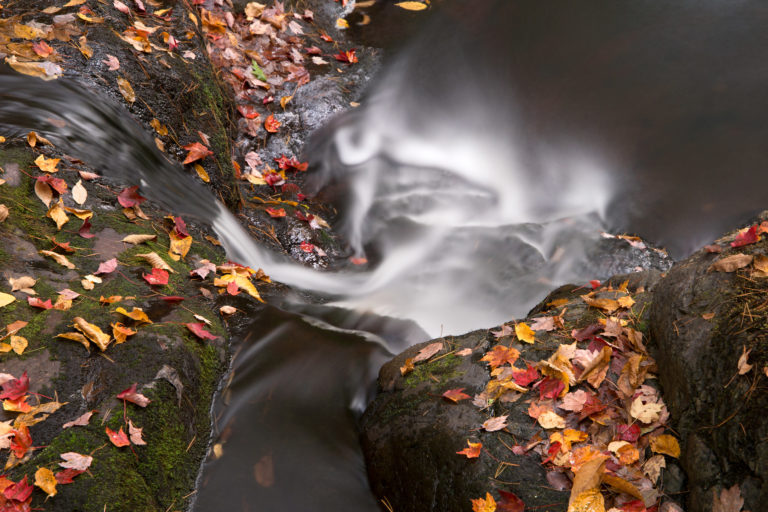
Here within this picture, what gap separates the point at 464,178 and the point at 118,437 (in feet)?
15.8

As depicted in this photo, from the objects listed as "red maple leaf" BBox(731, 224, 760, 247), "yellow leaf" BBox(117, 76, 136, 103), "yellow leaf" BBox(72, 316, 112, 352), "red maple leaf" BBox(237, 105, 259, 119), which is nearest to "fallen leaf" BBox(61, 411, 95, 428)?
"yellow leaf" BBox(72, 316, 112, 352)

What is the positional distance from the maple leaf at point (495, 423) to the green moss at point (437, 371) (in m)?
0.39

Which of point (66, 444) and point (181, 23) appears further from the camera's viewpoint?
point (181, 23)

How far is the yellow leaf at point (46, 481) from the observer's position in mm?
2246

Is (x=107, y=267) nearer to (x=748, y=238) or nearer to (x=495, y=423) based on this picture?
(x=495, y=423)

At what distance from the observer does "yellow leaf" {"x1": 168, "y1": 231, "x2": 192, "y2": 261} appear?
12.1 ft

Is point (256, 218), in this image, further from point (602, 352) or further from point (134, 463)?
point (602, 352)

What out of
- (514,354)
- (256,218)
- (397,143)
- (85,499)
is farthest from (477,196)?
(85,499)

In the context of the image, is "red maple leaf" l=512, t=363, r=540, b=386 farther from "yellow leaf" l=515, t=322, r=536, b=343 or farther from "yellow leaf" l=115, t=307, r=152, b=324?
"yellow leaf" l=115, t=307, r=152, b=324

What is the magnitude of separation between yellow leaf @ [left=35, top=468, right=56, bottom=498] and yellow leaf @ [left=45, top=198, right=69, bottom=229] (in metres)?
1.54

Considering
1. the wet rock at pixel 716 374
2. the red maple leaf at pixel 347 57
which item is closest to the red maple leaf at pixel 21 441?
the wet rock at pixel 716 374

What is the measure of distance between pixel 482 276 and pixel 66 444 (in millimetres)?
3857

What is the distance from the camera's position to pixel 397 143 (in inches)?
260

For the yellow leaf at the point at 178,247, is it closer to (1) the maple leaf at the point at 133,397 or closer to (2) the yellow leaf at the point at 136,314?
(2) the yellow leaf at the point at 136,314
